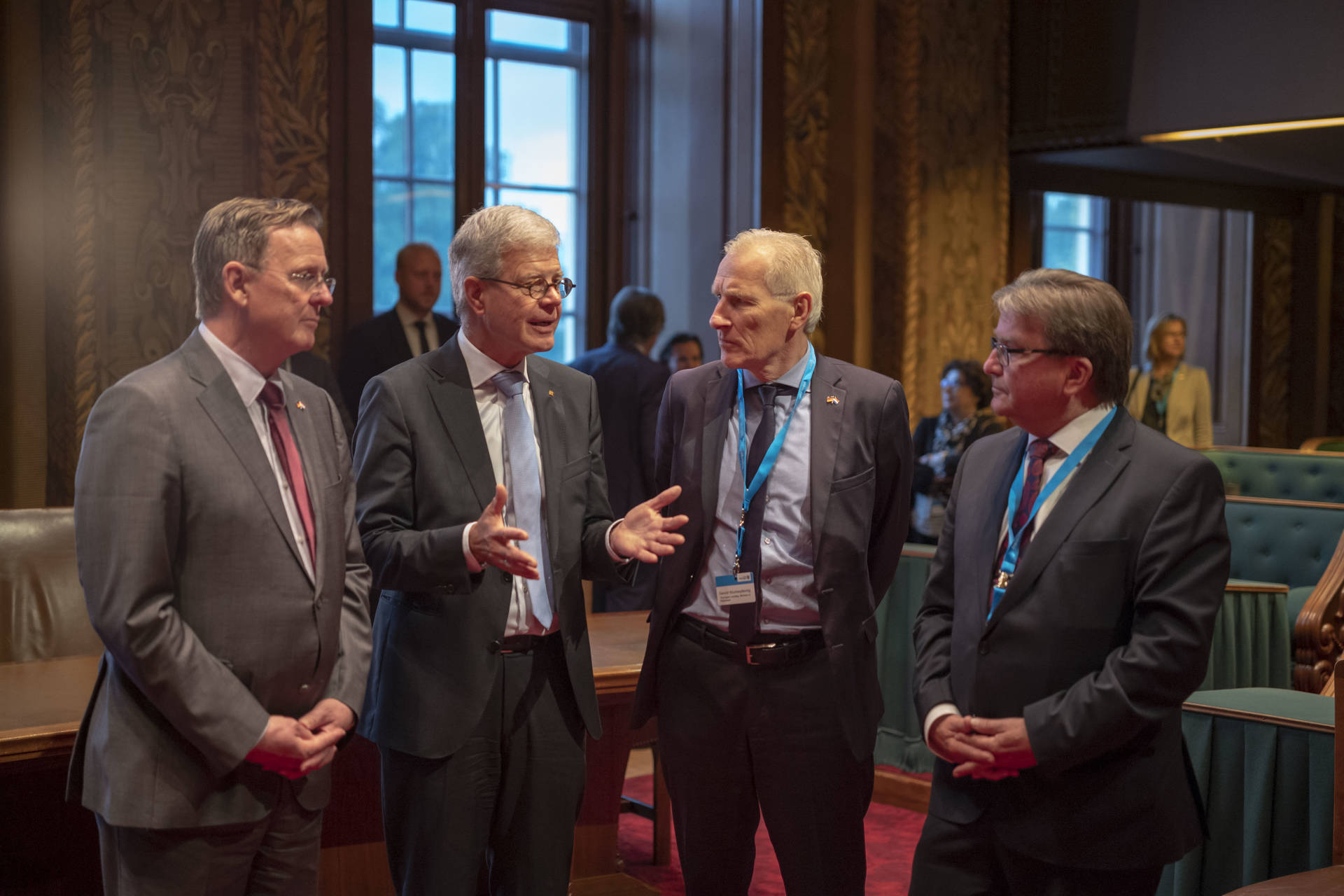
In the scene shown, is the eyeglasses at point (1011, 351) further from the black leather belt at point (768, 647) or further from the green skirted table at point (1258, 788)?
the green skirted table at point (1258, 788)

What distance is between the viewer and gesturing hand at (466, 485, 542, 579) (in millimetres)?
1981

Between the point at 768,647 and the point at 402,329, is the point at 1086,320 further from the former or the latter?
the point at 402,329

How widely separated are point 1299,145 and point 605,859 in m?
6.52

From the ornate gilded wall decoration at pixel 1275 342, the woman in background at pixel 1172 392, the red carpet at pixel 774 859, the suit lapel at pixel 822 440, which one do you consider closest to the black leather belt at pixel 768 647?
the suit lapel at pixel 822 440

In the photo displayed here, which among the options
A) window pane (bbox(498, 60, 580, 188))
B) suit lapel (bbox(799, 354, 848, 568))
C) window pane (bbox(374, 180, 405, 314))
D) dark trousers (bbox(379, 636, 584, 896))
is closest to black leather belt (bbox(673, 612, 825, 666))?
suit lapel (bbox(799, 354, 848, 568))

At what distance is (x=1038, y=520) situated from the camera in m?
1.94

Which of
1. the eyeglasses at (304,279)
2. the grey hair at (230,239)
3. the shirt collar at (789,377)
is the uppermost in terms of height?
the grey hair at (230,239)

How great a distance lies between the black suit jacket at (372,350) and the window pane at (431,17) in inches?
61.4

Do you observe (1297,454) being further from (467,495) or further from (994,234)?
(467,495)

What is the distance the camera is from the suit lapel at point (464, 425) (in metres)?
2.19

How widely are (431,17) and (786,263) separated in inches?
170

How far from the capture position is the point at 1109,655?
187cm

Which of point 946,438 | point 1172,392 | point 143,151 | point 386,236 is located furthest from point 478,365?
point 1172,392

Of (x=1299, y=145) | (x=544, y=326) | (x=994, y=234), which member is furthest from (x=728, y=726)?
(x=1299, y=145)
